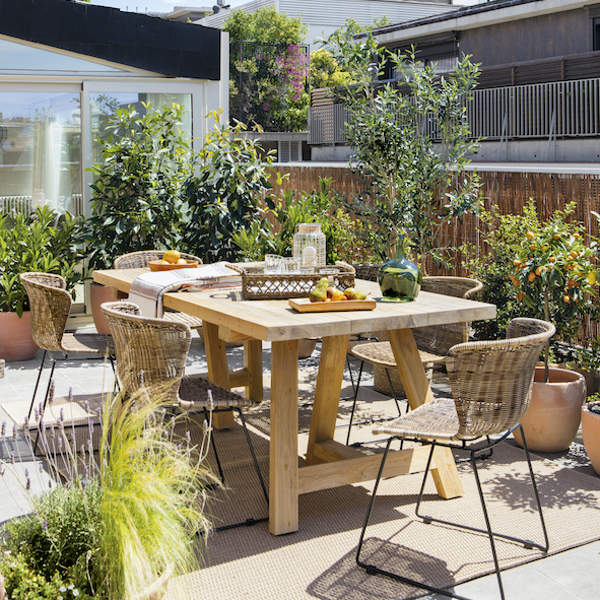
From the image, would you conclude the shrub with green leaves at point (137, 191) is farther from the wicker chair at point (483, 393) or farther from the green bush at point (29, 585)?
the green bush at point (29, 585)

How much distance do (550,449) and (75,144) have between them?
5542mm

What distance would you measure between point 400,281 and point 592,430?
1.29 meters

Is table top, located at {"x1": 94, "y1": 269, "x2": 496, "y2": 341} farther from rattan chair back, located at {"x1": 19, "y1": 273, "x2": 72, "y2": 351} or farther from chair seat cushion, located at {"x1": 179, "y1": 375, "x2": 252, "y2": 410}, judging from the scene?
rattan chair back, located at {"x1": 19, "y1": 273, "x2": 72, "y2": 351}

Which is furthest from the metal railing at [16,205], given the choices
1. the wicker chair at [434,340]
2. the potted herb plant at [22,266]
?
the wicker chair at [434,340]

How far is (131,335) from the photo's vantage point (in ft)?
13.6

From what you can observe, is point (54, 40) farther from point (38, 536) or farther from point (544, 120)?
A: point (544, 120)

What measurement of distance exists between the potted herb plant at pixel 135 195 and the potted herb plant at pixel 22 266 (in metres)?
0.27

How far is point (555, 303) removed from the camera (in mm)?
5727

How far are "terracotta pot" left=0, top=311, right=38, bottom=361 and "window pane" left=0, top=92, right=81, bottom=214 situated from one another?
1483 millimetres

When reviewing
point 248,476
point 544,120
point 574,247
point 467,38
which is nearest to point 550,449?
point 574,247

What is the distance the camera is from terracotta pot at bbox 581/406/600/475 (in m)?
4.70

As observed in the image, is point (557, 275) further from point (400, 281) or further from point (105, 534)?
point (105, 534)

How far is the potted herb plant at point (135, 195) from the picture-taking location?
318 inches

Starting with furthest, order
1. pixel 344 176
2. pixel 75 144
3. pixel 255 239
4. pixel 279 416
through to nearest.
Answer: pixel 344 176
pixel 75 144
pixel 255 239
pixel 279 416
